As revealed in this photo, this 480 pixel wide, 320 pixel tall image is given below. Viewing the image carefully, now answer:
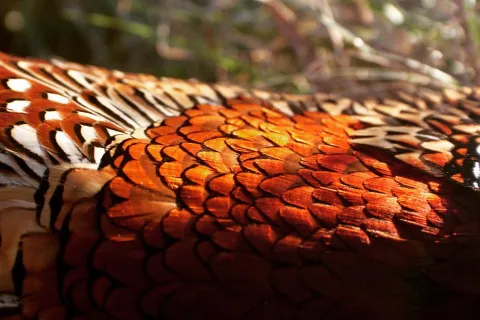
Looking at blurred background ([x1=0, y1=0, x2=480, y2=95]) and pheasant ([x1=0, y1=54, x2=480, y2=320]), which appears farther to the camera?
blurred background ([x1=0, y1=0, x2=480, y2=95])

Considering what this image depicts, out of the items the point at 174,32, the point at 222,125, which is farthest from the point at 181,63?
the point at 222,125

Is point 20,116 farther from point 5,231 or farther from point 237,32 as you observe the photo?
point 237,32

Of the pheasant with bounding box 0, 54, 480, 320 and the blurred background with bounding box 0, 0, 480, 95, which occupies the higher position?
the blurred background with bounding box 0, 0, 480, 95

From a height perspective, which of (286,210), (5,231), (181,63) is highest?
(181,63)

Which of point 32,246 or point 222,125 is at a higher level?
point 222,125
